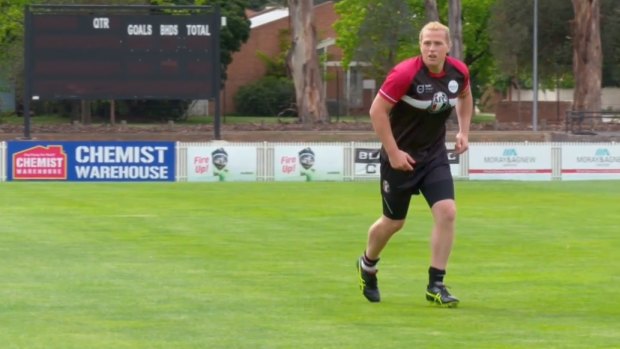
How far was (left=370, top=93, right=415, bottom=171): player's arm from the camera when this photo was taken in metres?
9.58

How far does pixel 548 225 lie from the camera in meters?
18.7

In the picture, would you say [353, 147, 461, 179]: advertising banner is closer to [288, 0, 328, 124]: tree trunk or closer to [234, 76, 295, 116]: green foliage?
[288, 0, 328, 124]: tree trunk

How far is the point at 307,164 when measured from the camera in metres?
34.0

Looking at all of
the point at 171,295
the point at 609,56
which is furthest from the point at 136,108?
the point at 171,295

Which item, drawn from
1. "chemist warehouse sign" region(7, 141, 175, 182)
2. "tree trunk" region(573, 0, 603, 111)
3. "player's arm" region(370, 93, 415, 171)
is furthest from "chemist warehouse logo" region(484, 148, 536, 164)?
"player's arm" region(370, 93, 415, 171)

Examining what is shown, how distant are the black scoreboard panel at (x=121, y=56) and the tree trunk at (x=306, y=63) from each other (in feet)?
44.9

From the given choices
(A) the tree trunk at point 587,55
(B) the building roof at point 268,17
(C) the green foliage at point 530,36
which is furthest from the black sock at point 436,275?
(B) the building roof at point 268,17

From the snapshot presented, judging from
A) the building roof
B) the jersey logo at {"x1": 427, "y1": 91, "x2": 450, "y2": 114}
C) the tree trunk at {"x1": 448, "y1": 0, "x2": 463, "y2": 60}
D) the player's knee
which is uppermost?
the building roof

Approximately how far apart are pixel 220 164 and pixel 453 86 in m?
24.1

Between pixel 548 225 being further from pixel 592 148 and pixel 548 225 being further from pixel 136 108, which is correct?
pixel 136 108

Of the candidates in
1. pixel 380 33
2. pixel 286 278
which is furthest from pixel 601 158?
pixel 380 33

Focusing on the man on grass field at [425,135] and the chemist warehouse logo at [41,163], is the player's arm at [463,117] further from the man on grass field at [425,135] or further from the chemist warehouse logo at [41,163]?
the chemist warehouse logo at [41,163]

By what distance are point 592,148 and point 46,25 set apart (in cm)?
1400

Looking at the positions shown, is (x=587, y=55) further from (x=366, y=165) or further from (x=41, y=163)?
(x=41, y=163)
